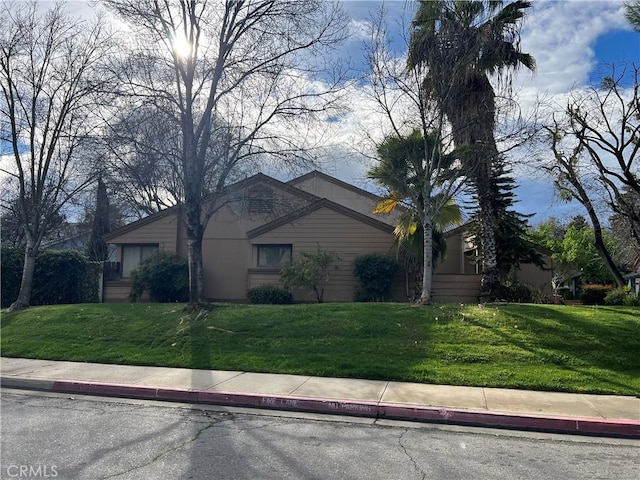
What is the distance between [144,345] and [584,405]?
29.9ft

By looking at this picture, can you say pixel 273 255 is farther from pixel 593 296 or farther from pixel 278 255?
pixel 593 296

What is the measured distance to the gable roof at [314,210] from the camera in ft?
65.1

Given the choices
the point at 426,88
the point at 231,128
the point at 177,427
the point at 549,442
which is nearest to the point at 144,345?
the point at 177,427

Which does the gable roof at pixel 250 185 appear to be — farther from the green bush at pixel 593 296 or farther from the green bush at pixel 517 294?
the green bush at pixel 593 296

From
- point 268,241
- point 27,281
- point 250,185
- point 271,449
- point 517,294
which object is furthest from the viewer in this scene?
point 268,241

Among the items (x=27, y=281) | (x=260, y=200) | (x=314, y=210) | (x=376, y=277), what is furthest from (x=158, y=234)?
(x=376, y=277)

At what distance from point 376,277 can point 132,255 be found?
12.1 m

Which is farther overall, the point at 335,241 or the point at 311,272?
the point at 335,241

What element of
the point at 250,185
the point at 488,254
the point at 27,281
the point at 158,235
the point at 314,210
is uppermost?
the point at 250,185

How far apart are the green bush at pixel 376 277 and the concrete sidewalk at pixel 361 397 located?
957cm

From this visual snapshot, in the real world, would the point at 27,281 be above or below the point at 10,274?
below

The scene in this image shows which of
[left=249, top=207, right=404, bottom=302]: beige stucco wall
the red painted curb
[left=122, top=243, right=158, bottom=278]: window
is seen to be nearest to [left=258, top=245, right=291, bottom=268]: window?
[left=249, top=207, right=404, bottom=302]: beige stucco wall

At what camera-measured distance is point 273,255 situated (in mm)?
20875

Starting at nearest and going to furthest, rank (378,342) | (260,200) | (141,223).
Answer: (378,342) < (260,200) < (141,223)
